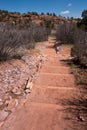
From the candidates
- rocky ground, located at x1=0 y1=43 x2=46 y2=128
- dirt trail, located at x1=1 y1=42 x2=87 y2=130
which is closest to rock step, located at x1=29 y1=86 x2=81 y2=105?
dirt trail, located at x1=1 y1=42 x2=87 y2=130

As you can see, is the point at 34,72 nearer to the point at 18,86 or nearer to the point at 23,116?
the point at 18,86

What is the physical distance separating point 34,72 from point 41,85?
206cm

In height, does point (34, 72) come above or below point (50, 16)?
below

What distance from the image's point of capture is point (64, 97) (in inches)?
261

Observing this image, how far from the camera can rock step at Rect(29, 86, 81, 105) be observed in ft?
21.0

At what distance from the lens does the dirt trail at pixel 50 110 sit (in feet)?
16.2

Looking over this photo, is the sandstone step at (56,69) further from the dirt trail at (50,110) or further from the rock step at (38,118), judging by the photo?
the rock step at (38,118)

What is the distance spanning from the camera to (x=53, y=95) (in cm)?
682

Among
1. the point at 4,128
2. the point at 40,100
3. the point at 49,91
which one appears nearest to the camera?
the point at 4,128

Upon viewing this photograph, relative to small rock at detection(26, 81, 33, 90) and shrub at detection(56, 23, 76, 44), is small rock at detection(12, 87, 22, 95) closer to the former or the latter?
small rock at detection(26, 81, 33, 90)

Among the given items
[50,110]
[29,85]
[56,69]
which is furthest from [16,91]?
[56,69]

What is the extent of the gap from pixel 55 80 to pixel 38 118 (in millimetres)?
3389

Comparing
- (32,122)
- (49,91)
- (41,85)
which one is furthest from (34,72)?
(32,122)

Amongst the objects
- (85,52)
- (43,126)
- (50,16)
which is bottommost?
(43,126)
